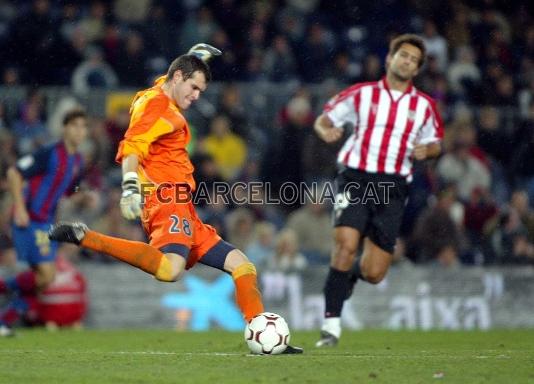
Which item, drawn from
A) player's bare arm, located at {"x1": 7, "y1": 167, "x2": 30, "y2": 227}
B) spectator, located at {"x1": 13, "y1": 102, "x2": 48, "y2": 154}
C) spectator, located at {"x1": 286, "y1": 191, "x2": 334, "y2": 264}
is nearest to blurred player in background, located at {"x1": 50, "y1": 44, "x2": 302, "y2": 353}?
player's bare arm, located at {"x1": 7, "y1": 167, "x2": 30, "y2": 227}

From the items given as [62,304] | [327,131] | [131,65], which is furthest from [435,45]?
[327,131]

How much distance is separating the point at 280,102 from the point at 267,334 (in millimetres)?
8691

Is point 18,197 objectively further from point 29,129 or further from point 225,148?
point 225,148

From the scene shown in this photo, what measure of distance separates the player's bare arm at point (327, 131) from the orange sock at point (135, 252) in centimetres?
226

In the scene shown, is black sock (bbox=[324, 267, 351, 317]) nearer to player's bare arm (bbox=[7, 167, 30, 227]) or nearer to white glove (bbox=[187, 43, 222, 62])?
white glove (bbox=[187, 43, 222, 62])

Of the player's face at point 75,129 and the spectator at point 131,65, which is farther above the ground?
the spectator at point 131,65

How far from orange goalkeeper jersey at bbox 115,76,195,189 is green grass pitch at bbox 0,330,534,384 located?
1.22m

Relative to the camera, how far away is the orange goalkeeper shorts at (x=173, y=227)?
26.1 feet

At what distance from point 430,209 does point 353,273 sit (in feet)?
17.9

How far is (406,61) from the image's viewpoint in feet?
32.1

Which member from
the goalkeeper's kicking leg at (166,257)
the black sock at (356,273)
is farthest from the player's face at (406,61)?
the goalkeeper's kicking leg at (166,257)

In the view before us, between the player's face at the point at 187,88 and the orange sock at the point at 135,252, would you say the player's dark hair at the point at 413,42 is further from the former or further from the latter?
the orange sock at the point at 135,252

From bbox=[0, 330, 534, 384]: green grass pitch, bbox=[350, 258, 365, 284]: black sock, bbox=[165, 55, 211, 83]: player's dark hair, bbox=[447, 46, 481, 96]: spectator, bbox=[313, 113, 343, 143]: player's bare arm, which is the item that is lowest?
bbox=[0, 330, 534, 384]: green grass pitch

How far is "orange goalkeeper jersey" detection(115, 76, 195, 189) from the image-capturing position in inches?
306
